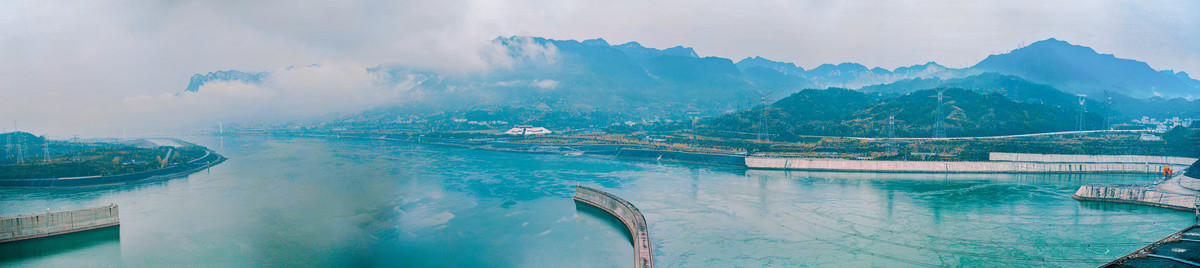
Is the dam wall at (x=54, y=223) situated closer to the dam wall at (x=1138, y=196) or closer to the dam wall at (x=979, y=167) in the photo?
the dam wall at (x=979, y=167)

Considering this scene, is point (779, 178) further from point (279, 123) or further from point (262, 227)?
point (279, 123)

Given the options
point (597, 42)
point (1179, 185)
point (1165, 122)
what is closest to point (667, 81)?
point (597, 42)

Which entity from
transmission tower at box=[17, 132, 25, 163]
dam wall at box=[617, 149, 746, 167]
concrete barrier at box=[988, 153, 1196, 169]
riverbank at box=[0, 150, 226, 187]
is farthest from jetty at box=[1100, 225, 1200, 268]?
transmission tower at box=[17, 132, 25, 163]

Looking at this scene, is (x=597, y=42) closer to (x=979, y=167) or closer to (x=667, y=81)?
(x=667, y=81)

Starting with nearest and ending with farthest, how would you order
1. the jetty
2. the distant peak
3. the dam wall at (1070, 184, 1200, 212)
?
the jetty
the dam wall at (1070, 184, 1200, 212)
the distant peak

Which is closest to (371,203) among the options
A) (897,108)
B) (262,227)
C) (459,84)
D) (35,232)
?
(262,227)

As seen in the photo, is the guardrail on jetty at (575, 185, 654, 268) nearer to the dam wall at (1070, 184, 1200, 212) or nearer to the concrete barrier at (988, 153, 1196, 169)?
the dam wall at (1070, 184, 1200, 212)

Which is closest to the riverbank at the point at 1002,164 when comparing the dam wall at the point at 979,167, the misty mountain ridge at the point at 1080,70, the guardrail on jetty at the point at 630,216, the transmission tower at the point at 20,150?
the dam wall at the point at 979,167
